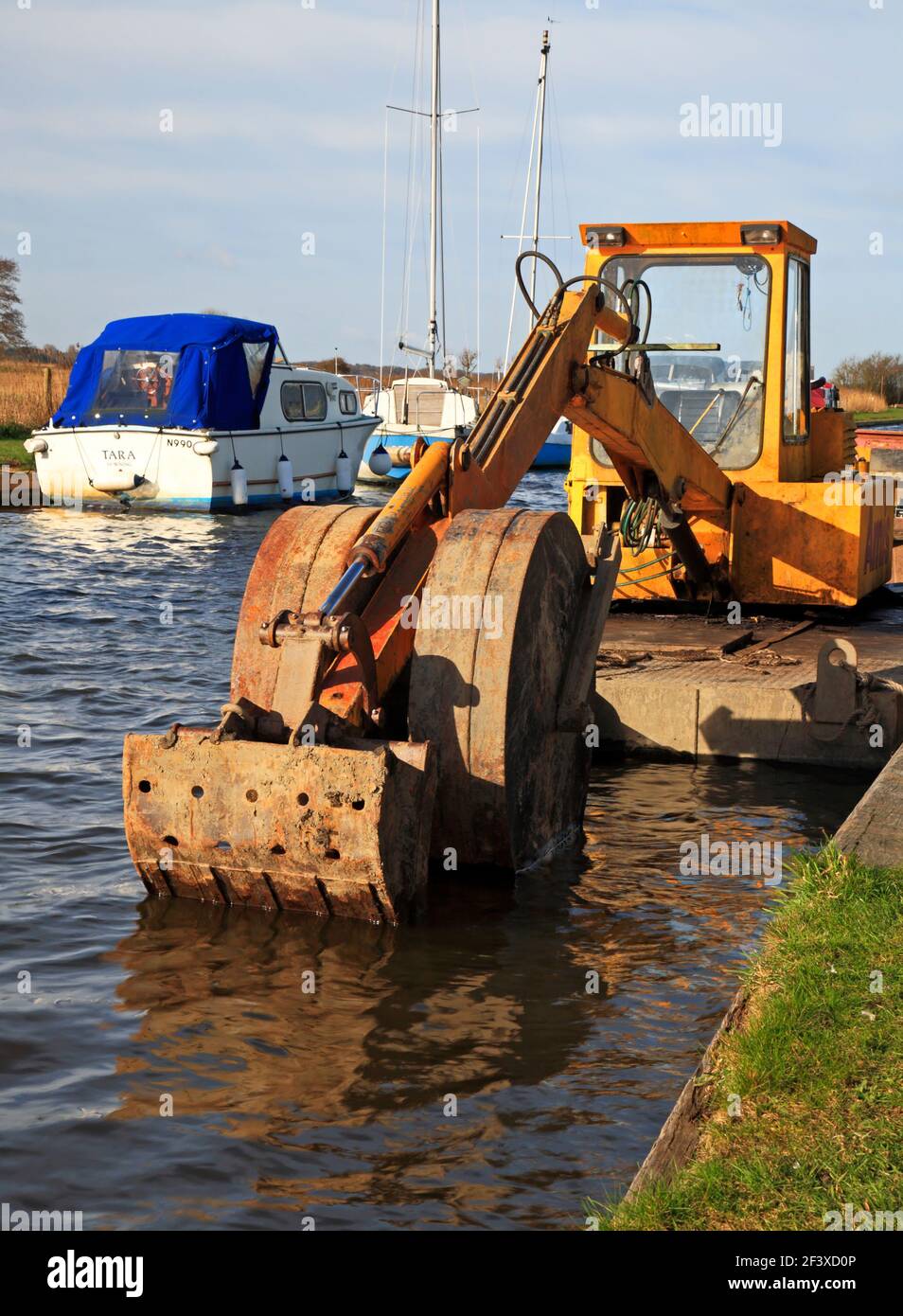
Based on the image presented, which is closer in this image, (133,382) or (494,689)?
(494,689)

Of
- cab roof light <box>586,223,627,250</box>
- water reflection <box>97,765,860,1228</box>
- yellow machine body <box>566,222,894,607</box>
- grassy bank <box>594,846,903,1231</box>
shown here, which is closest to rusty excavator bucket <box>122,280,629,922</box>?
water reflection <box>97,765,860,1228</box>

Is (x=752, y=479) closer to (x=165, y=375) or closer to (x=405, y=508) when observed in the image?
(x=405, y=508)

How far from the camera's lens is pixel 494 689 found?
6254mm

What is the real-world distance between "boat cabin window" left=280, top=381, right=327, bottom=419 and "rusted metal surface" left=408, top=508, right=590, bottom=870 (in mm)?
23608

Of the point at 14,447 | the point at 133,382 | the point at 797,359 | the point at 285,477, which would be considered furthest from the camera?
the point at 14,447

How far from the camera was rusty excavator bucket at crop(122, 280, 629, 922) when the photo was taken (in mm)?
5723

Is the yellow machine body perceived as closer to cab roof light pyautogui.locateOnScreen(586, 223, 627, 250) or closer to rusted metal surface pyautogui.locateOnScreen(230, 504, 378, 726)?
cab roof light pyautogui.locateOnScreen(586, 223, 627, 250)

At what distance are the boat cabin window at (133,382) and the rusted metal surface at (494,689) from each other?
2160 cm

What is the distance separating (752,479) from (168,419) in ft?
58.2

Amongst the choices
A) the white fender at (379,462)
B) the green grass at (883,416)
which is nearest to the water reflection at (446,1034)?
the white fender at (379,462)

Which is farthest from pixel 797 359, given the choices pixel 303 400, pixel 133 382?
pixel 303 400

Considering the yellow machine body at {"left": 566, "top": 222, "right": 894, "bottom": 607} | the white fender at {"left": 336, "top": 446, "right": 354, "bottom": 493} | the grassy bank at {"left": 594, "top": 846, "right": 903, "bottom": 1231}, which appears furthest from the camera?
the white fender at {"left": 336, "top": 446, "right": 354, "bottom": 493}

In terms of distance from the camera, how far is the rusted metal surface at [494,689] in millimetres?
6281

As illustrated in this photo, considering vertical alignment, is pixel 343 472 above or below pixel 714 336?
below
